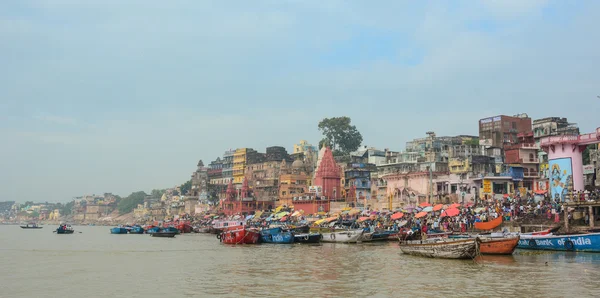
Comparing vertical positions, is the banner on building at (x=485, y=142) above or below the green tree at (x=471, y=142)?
below

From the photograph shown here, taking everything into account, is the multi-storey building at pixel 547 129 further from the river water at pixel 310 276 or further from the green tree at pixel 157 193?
the green tree at pixel 157 193

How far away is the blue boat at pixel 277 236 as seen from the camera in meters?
40.2

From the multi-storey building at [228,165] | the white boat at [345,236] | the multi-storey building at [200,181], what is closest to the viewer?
the white boat at [345,236]

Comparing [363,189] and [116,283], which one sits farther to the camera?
[363,189]

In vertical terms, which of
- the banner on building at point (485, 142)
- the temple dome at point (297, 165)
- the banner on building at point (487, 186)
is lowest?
the banner on building at point (487, 186)

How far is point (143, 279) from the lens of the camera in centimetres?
2219

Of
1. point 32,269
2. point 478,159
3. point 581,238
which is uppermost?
point 478,159

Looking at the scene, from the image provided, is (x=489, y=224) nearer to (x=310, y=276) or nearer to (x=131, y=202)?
(x=310, y=276)

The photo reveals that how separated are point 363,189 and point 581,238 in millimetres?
41623

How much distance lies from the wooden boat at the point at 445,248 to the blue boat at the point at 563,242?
17.5 ft

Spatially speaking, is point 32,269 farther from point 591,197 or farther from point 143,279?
point 591,197

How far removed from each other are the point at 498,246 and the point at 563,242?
383cm

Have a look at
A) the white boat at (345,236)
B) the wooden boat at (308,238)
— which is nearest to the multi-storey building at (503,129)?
the white boat at (345,236)

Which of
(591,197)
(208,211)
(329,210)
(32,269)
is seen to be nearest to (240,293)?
(32,269)
